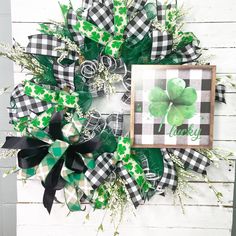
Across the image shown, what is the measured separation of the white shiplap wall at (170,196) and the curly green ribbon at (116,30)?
5.2 inches

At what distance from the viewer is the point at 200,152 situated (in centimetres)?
97

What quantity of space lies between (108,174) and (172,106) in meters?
0.29

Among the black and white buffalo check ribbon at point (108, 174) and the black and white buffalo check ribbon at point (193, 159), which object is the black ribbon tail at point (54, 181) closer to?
the black and white buffalo check ribbon at point (108, 174)

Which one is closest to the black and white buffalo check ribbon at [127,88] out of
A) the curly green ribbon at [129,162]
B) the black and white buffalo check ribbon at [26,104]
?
the curly green ribbon at [129,162]

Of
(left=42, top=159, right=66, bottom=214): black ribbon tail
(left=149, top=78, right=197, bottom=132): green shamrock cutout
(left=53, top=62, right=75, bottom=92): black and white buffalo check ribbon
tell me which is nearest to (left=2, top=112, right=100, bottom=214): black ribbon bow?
(left=42, top=159, right=66, bottom=214): black ribbon tail

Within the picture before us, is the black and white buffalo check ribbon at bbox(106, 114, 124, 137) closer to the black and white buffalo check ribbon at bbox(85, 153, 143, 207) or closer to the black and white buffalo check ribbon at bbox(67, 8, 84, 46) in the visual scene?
the black and white buffalo check ribbon at bbox(85, 153, 143, 207)

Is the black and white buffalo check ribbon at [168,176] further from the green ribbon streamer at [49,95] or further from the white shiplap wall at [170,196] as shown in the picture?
the green ribbon streamer at [49,95]

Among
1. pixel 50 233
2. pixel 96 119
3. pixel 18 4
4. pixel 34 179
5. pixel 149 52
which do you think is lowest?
pixel 50 233

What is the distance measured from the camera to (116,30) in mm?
894

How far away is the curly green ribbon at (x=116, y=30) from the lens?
34.4 inches

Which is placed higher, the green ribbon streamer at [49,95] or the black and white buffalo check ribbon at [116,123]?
the green ribbon streamer at [49,95]

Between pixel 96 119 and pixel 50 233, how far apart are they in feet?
1.48

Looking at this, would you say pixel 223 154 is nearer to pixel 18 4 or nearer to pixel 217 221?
pixel 217 221

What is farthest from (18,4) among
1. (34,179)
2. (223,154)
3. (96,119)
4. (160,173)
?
(223,154)
